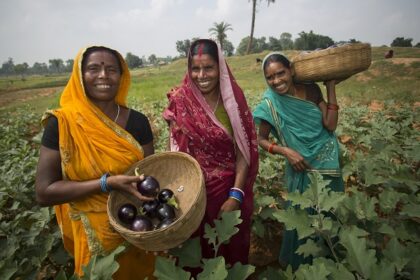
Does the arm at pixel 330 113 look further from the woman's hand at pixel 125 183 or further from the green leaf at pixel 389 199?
the woman's hand at pixel 125 183

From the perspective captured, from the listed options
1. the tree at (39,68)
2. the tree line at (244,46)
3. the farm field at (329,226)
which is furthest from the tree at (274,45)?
the tree at (39,68)

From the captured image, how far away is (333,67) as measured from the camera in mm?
2354

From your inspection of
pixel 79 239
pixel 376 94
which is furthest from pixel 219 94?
pixel 376 94

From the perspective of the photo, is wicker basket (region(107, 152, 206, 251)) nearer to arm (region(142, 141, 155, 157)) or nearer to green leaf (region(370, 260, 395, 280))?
arm (region(142, 141, 155, 157))

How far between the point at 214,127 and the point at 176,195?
1.83 ft

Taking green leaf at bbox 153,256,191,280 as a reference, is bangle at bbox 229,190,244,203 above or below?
below

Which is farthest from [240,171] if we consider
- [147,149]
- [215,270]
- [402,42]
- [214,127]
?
[402,42]

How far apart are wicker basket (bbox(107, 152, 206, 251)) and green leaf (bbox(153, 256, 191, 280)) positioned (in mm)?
157

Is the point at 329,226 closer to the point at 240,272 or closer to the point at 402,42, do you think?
the point at 240,272

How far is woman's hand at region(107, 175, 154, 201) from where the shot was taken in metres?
1.81

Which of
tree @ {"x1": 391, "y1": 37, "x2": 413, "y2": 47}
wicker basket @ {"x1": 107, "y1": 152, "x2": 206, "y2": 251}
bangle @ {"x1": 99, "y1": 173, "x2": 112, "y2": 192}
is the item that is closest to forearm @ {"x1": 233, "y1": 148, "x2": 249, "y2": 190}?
wicker basket @ {"x1": 107, "y1": 152, "x2": 206, "y2": 251}

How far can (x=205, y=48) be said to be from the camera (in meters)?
2.26

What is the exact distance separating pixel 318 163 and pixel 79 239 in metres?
1.96

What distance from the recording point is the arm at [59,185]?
1812mm
